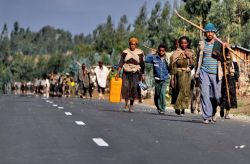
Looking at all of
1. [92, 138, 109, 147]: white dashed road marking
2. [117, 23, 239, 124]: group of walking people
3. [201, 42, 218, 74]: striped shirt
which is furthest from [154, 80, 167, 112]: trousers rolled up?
[92, 138, 109, 147]: white dashed road marking

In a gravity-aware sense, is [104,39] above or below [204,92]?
above

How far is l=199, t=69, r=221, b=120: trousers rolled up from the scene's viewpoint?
1608cm

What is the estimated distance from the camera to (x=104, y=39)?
11069 centimetres

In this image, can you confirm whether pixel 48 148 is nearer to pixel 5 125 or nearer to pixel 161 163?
pixel 161 163

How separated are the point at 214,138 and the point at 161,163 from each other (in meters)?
3.69

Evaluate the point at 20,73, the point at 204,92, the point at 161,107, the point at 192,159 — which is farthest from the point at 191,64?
the point at 20,73

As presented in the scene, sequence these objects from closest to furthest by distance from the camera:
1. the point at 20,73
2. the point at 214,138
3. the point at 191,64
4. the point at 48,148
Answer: the point at 48,148 < the point at 214,138 < the point at 191,64 < the point at 20,73

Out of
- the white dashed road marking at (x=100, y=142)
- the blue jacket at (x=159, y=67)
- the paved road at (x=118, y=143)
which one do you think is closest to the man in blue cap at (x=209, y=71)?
the paved road at (x=118, y=143)

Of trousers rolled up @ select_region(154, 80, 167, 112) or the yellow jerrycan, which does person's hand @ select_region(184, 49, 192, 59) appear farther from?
the yellow jerrycan

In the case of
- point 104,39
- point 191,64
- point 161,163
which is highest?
point 104,39

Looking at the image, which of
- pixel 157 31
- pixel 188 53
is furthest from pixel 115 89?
pixel 157 31

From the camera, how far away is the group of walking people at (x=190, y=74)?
1617 centimetres

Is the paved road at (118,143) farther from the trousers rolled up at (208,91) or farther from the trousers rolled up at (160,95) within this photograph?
the trousers rolled up at (160,95)

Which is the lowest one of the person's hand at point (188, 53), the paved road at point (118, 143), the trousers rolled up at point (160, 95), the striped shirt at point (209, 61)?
the paved road at point (118, 143)
